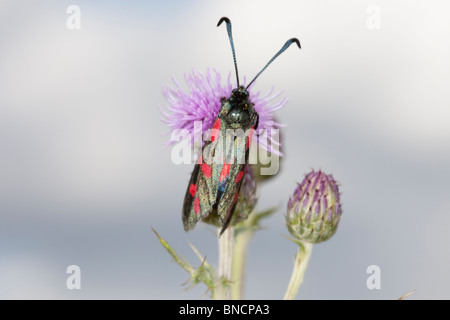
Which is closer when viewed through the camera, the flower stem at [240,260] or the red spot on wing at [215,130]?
the red spot on wing at [215,130]

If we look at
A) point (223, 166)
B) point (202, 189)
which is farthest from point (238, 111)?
point (202, 189)

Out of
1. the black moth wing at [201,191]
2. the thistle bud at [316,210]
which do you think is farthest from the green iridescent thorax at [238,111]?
the thistle bud at [316,210]

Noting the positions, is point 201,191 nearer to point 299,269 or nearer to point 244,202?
point 244,202

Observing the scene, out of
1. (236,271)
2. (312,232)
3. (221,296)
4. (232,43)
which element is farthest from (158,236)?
(232,43)

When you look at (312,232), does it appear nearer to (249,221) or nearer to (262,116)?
(249,221)

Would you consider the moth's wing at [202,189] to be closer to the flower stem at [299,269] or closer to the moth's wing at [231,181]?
the moth's wing at [231,181]

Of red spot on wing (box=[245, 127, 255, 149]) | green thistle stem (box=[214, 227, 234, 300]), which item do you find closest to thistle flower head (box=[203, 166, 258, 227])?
green thistle stem (box=[214, 227, 234, 300])

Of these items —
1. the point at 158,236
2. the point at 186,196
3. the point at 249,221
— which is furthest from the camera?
the point at 249,221
